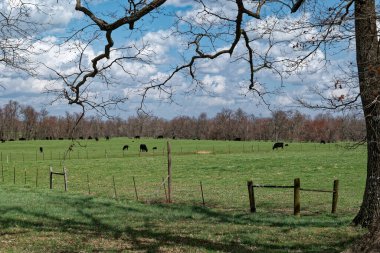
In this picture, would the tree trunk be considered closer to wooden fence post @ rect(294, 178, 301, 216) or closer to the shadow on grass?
the shadow on grass

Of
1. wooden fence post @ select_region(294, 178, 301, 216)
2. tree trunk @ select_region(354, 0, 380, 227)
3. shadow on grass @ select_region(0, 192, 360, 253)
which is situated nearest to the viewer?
shadow on grass @ select_region(0, 192, 360, 253)

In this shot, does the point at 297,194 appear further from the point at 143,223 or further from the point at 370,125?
the point at 143,223

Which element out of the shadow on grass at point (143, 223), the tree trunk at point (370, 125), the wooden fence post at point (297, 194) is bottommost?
the shadow on grass at point (143, 223)

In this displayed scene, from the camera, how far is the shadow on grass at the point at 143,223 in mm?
10570

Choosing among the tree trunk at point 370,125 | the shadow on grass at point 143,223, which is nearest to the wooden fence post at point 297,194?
the shadow on grass at point 143,223

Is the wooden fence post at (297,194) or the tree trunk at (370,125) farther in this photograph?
the wooden fence post at (297,194)

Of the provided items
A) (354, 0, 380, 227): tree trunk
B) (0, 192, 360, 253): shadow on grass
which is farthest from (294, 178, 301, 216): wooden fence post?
(354, 0, 380, 227): tree trunk

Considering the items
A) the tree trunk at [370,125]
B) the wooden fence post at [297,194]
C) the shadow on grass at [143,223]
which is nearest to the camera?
the shadow on grass at [143,223]

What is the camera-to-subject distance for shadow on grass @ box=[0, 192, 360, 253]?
416 inches

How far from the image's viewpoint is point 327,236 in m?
11.8

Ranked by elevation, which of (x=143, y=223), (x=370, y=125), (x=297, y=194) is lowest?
(x=143, y=223)

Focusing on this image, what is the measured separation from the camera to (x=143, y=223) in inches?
556

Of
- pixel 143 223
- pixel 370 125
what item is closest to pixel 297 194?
pixel 370 125

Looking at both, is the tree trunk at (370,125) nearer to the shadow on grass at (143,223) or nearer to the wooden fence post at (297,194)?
the shadow on grass at (143,223)
